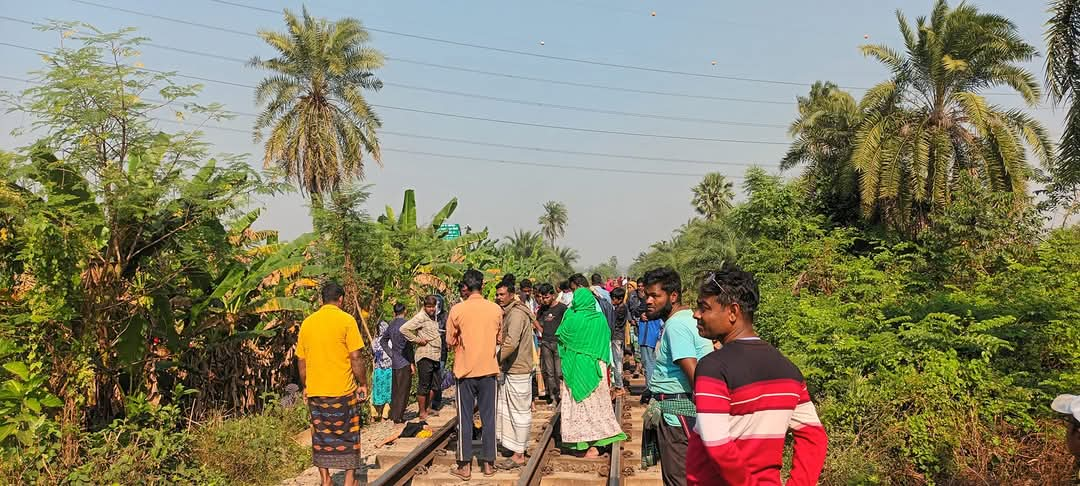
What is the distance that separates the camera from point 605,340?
8172mm

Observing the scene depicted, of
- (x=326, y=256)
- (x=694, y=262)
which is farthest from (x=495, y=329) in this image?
(x=694, y=262)

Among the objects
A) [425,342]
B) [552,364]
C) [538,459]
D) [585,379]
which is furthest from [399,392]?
[585,379]

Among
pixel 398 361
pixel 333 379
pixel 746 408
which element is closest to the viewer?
pixel 746 408

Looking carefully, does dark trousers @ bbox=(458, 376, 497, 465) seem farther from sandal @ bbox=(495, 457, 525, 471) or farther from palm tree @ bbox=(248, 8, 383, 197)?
palm tree @ bbox=(248, 8, 383, 197)

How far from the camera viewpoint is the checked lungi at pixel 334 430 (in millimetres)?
6762

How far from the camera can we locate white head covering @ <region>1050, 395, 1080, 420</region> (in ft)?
9.68

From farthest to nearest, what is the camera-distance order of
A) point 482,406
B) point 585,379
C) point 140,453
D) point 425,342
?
1. point 425,342
2. point 585,379
3. point 482,406
4. point 140,453

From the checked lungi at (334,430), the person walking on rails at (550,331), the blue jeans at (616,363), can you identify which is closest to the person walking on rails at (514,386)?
the checked lungi at (334,430)

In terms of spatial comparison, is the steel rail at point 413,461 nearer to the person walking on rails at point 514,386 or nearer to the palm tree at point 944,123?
the person walking on rails at point 514,386

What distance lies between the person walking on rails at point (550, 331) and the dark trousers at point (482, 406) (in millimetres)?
3233

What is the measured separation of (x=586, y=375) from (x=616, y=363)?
189 inches

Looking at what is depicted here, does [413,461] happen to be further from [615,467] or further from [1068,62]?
[1068,62]

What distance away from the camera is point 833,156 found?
28172 mm

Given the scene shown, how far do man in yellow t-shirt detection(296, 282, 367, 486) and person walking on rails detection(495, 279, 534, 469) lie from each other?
1917mm
